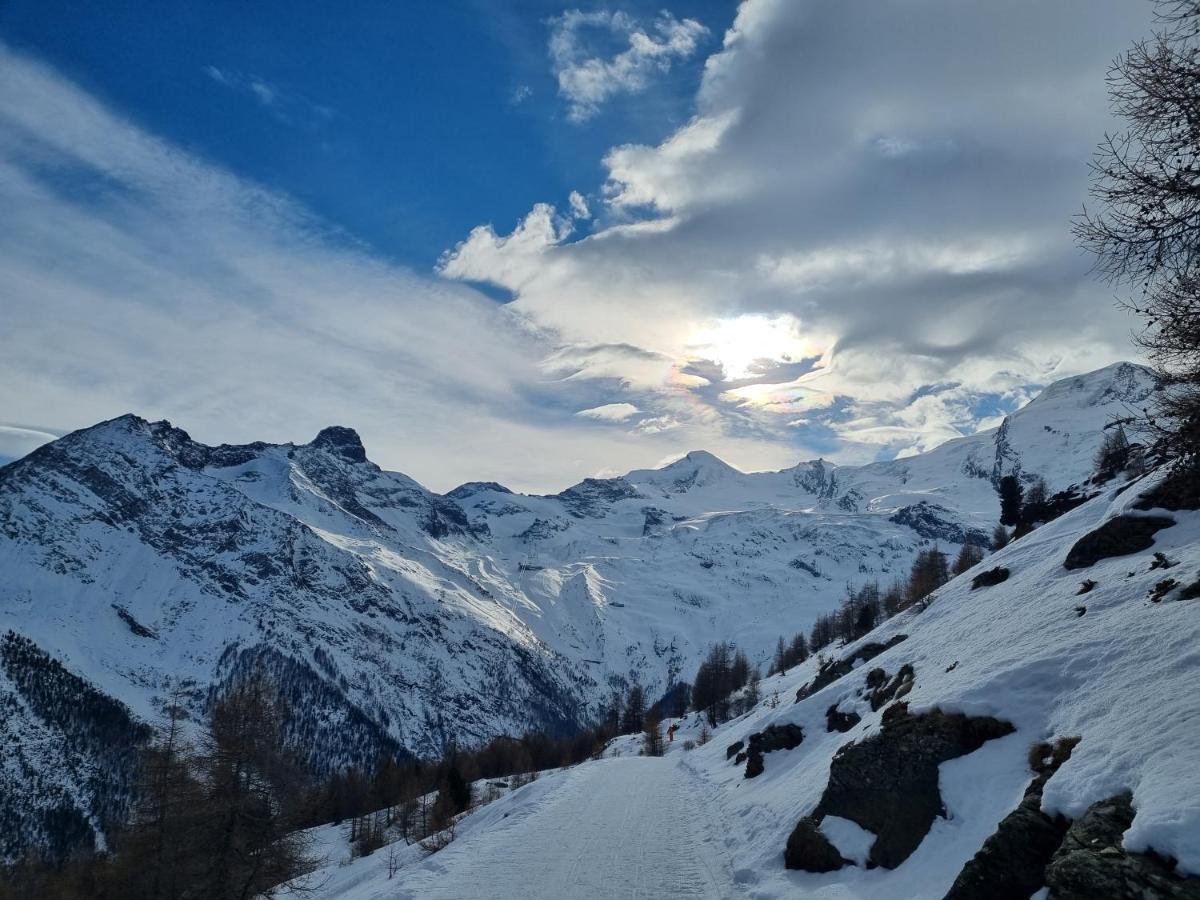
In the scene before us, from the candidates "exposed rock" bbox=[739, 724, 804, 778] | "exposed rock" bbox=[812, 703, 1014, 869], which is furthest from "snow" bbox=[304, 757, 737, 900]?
"exposed rock" bbox=[812, 703, 1014, 869]

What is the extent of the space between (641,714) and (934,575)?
65.8 m

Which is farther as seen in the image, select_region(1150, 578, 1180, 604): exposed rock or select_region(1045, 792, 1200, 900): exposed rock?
select_region(1150, 578, 1180, 604): exposed rock

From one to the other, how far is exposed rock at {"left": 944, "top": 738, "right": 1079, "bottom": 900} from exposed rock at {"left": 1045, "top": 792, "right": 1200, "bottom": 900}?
0.57m

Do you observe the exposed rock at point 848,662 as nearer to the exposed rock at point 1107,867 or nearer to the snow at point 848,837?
the snow at point 848,837

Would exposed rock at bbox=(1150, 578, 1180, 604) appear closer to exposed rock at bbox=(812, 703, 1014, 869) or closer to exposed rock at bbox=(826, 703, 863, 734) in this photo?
exposed rock at bbox=(812, 703, 1014, 869)

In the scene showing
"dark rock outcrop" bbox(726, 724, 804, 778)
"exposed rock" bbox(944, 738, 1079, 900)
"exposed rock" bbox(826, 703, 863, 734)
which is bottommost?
"dark rock outcrop" bbox(726, 724, 804, 778)

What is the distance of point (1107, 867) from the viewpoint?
305 inches

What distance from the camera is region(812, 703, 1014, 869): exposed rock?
13.1 meters

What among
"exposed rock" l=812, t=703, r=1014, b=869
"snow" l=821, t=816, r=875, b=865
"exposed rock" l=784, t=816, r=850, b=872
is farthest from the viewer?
"exposed rock" l=784, t=816, r=850, b=872

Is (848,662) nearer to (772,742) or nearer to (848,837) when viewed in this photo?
(772,742)

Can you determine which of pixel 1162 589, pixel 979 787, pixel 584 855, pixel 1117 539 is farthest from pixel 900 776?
pixel 1117 539

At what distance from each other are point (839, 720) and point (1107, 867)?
1753cm

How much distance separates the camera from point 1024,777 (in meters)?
11.6

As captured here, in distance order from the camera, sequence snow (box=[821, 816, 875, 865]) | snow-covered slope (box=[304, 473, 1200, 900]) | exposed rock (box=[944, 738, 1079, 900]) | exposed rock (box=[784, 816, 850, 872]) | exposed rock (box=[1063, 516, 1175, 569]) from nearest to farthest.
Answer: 1. snow-covered slope (box=[304, 473, 1200, 900])
2. exposed rock (box=[944, 738, 1079, 900])
3. snow (box=[821, 816, 875, 865])
4. exposed rock (box=[784, 816, 850, 872])
5. exposed rock (box=[1063, 516, 1175, 569])
